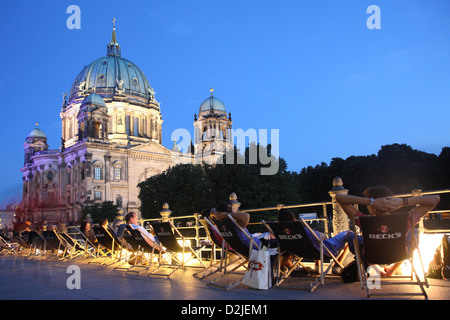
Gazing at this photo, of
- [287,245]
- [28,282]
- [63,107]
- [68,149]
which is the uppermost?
[63,107]

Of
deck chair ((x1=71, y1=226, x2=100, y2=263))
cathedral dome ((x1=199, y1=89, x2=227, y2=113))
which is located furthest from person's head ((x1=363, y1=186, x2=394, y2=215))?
cathedral dome ((x1=199, y1=89, x2=227, y2=113))

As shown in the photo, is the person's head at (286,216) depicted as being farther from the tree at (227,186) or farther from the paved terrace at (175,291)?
the tree at (227,186)

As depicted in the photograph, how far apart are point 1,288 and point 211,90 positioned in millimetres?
78984

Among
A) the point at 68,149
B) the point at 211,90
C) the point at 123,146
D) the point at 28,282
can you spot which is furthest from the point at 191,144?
the point at 28,282

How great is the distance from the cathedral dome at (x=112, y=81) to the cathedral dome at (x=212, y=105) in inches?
483

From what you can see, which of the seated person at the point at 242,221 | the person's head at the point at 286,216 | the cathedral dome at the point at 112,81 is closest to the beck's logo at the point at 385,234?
the person's head at the point at 286,216

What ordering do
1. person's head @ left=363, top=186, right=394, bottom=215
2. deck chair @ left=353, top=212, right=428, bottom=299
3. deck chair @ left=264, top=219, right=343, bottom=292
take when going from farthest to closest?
deck chair @ left=264, top=219, right=343, bottom=292 < person's head @ left=363, top=186, right=394, bottom=215 < deck chair @ left=353, top=212, right=428, bottom=299

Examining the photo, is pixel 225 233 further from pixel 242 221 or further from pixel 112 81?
pixel 112 81

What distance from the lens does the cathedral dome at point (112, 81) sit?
79.2m

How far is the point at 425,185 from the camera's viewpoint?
5956 centimetres

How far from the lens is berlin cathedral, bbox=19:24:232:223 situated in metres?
67.3

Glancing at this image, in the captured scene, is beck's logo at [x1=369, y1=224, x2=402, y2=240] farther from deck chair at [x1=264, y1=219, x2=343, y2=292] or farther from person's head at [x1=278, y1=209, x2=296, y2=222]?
person's head at [x1=278, y1=209, x2=296, y2=222]
